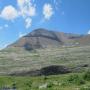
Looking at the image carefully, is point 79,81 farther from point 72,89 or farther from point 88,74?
point 72,89

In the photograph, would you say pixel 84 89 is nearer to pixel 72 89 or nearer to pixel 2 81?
pixel 72 89

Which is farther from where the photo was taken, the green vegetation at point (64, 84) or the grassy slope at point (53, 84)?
the grassy slope at point (53, 84)

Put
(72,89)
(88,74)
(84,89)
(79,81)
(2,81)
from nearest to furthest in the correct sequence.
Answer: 1. (84,89)
2. (72,89)
3. (79,81)
4. (88,74)
5. (2,81)

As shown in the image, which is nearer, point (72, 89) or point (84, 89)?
point (84, 89)

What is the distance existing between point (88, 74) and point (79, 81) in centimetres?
1300

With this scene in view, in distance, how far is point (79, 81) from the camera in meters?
98.2

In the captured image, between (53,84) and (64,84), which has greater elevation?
(53,84)

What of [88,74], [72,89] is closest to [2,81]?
[88,74]

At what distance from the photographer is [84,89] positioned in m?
69.6

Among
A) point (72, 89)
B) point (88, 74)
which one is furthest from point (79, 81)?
point (72, 89)

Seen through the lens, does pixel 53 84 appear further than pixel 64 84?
Yes

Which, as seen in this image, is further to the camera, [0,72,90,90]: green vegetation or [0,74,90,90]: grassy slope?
[0,74,90,90]: grassy slope

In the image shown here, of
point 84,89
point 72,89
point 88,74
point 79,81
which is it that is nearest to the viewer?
point 84,89

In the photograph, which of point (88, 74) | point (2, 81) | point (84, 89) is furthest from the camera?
point (2, 81)
